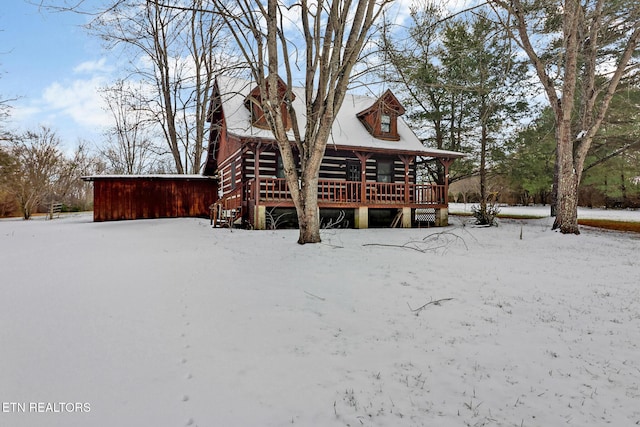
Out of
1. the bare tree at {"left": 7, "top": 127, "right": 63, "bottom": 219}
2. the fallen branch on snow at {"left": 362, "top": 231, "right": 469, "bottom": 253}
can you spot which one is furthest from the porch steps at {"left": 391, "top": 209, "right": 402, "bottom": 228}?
the bare tree at {"left": 7, "top": 127, "right": 63, "bottom": 219}

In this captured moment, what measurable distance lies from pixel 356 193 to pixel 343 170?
7.91 feet

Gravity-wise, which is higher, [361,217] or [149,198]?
[149,198]

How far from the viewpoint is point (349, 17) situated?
786cm

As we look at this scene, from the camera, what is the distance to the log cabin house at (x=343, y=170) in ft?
42.3

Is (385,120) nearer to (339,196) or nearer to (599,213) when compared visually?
(339,196)

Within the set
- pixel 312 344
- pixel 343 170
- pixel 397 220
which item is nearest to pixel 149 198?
pixel 343 170

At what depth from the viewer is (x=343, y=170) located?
52.6ft

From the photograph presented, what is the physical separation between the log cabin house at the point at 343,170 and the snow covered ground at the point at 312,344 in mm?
7475

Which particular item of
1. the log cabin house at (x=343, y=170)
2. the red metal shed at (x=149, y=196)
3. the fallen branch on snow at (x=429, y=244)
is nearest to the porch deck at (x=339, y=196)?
the log cabin house at (x=343, y=170)

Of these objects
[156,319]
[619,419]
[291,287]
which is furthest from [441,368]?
[156,319]

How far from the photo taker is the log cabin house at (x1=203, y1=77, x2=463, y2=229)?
42.3 ft

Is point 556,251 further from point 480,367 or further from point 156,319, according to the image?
point 156,319

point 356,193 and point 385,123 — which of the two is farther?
point 385,123

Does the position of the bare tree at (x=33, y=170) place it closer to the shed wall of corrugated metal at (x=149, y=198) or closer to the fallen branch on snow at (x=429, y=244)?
the shed wall of corrugated metal at (x=149, y=198)
